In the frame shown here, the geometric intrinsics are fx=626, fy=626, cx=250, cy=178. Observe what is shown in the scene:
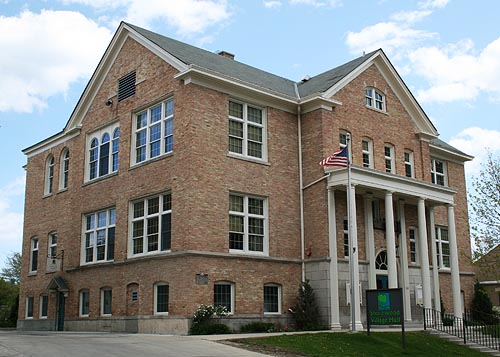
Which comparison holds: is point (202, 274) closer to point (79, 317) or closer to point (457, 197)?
point (79, 317)

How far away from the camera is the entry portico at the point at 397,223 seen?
27.2 meters

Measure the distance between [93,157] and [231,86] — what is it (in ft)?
32.3

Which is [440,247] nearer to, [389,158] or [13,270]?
[389,158]

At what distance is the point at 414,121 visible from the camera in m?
→ 34.2

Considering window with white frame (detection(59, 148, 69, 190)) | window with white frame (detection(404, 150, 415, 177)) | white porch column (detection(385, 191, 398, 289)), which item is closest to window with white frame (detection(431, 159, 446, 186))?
window with white frame (detection(404, 150, 415, 177))

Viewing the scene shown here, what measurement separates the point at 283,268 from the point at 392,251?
16.1 feet

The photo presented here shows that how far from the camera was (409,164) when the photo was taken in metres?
33.7

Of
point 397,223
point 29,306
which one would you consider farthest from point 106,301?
point 397,223

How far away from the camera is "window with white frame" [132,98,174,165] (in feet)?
89.6

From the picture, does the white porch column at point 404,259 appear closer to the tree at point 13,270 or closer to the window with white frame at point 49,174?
the window with white frame at point 49,174

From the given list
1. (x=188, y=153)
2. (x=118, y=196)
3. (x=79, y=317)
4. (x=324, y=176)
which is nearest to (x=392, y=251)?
(x=324, y=176)

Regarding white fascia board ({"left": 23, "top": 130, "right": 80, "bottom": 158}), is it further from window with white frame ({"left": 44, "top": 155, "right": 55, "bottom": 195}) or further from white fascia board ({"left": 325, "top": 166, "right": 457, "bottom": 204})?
white fascia board ({"left": 325, "top": 166, "right": 457, "bottom": 204})

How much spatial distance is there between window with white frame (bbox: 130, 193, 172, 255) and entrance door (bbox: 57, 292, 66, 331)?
7358mm

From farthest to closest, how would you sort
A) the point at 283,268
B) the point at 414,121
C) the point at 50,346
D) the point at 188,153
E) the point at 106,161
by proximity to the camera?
the point at 414,121 → the point at 106,161 → the point at 283,268 → the point at 188,153 → the point at 50,346
